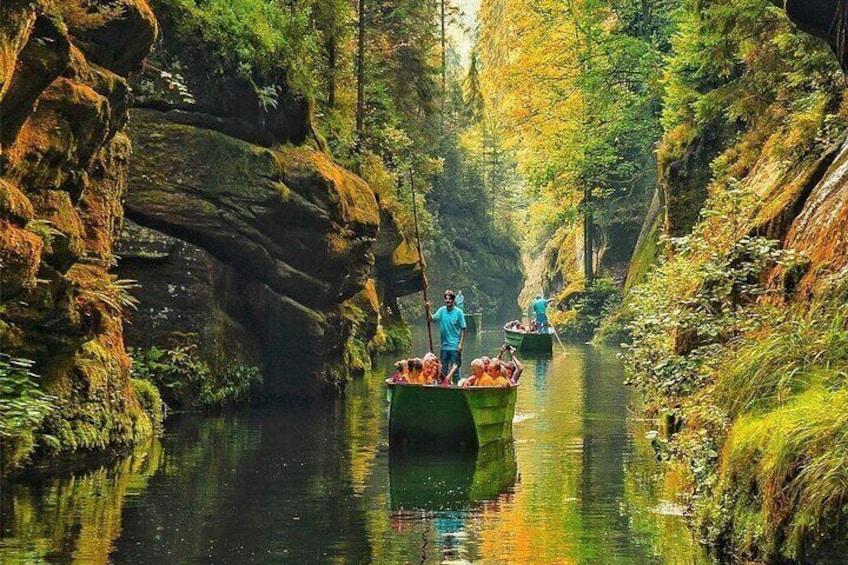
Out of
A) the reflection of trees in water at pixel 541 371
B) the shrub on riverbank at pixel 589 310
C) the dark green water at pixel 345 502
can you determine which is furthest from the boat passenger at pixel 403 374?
the shrub on riverbank at pixel 589 310

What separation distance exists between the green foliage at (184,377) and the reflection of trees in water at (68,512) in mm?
5067

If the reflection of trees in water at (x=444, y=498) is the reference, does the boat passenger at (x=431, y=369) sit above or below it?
above

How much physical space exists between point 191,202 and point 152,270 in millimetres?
1468

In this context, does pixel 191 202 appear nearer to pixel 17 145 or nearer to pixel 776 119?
pixel 17 145

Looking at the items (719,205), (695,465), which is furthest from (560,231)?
(695,465)

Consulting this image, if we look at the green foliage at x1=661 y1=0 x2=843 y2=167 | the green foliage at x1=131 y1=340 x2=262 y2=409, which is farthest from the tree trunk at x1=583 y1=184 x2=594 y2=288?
the green foliage at x1=131 y1=340 x2=262 y2=409

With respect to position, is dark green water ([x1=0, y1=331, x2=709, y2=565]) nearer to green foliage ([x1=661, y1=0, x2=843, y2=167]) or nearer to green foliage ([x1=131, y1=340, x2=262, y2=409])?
green foliage ([x1=131, y1=340, x2=262, y2=409])

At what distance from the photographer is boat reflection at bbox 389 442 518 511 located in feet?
43.8

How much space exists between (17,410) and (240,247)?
10829 millimetres

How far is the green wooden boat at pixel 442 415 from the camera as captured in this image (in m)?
17.3

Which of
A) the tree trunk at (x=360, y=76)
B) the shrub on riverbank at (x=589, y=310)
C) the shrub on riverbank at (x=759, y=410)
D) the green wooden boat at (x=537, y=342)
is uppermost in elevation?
the tree trunk at (x=360, y=76)

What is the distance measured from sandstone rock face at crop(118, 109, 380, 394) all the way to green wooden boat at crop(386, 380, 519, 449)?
5.79 metres

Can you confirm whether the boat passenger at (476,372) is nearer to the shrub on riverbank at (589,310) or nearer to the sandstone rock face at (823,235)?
the sandstone rock face at (823,235)

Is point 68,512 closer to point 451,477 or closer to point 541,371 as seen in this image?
point 451,477
